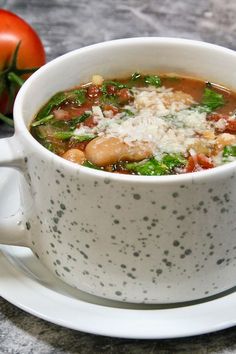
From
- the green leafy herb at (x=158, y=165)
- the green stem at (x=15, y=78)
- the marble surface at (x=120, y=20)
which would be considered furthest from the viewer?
the marble surface at (x=120, y=20)

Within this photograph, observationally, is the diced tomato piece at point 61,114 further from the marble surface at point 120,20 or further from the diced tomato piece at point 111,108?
the marble surface at point 120,20

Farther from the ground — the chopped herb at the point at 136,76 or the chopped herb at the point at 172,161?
the chopped herb at the point at 172,161

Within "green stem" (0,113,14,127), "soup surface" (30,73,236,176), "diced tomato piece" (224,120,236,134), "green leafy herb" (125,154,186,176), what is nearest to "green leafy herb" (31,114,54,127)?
"soup surface" (30,73,236,176)

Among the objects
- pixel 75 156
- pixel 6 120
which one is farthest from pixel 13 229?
pixel 6 120

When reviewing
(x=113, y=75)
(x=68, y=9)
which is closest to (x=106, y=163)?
(x=113, y=75)

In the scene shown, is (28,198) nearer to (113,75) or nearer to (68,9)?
(113,75)

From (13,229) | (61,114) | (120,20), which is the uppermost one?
(61,114)

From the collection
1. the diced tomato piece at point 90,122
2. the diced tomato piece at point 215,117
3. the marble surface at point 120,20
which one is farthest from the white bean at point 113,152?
the marble surface at point 120,20

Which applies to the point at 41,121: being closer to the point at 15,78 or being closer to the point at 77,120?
the point at 77,120
